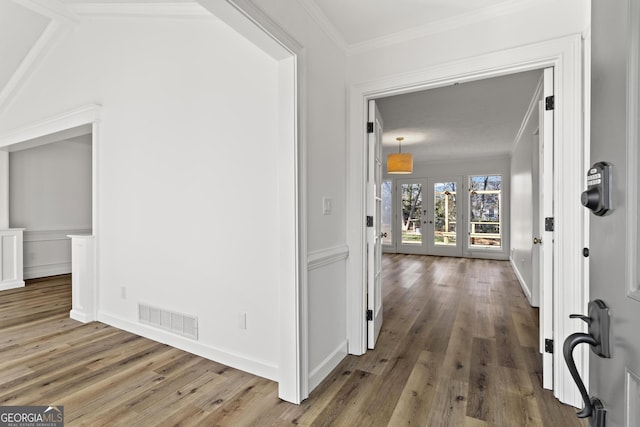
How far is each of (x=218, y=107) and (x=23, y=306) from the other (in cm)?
374

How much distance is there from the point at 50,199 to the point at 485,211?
9.44 m

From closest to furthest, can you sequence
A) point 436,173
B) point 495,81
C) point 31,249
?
point 495,81, point 31,249, point 436,173

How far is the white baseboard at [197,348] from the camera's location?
2.30 meters

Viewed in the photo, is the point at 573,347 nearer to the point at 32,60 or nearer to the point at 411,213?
the point at 32,60

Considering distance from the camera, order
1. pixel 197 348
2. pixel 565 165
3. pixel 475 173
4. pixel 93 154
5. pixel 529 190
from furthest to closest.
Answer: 1. pixel 475 173
2. pixel 529 190
3. pixel 93 154
4. pixel 197 348
5. pixel 565 165

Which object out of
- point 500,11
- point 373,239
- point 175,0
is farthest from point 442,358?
point 175,0

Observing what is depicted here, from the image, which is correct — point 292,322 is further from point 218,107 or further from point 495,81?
point 495,81

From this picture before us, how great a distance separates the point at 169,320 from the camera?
9.27 ft

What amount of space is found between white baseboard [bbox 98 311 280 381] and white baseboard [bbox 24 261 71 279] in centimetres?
333

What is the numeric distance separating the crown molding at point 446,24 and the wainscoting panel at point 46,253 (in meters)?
5.68

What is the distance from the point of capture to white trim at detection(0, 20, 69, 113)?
12.8ft

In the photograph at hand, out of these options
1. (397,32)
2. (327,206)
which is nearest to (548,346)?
(327,206)

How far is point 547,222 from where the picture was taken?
2.13 metres

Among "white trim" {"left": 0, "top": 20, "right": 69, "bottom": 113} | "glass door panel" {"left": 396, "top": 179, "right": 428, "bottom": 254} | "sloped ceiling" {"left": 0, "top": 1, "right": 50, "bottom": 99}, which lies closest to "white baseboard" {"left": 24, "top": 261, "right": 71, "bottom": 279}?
"white trim" {"left": 0, "top": 20, "right": 69, "bottom": 113}
